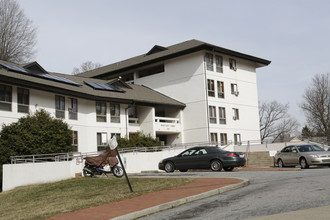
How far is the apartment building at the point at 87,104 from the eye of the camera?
29.2m

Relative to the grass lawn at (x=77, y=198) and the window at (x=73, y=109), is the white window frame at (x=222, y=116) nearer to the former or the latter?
the window at (x=73, y=109)

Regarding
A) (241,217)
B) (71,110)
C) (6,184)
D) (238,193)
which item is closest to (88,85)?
(71,110)

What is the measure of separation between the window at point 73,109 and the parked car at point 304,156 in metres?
16.4

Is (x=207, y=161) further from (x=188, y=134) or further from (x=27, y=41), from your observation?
(x=27, y=41)

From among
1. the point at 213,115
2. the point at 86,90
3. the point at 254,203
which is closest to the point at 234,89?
the point at 213,115

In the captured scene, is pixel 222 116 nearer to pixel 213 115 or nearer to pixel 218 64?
pixel 213 115

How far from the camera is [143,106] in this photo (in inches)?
1625

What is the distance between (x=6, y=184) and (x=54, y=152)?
5.28m

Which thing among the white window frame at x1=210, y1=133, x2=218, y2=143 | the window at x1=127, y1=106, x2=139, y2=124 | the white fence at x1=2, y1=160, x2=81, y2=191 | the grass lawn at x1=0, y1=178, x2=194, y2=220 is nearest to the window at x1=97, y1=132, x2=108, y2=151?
the window at x1=127, y1=106, x2=139, y2=124

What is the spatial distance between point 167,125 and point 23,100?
52.0 ft

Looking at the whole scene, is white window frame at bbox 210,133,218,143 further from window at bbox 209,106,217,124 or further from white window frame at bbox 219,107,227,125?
white window frame at bbox 219,107,227,125

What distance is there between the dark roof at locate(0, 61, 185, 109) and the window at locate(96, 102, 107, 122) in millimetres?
989

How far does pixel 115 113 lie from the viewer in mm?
38344

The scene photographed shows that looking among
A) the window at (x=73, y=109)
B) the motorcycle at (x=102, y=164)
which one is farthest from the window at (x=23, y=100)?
the motorcycle at (x=102, y=164)
